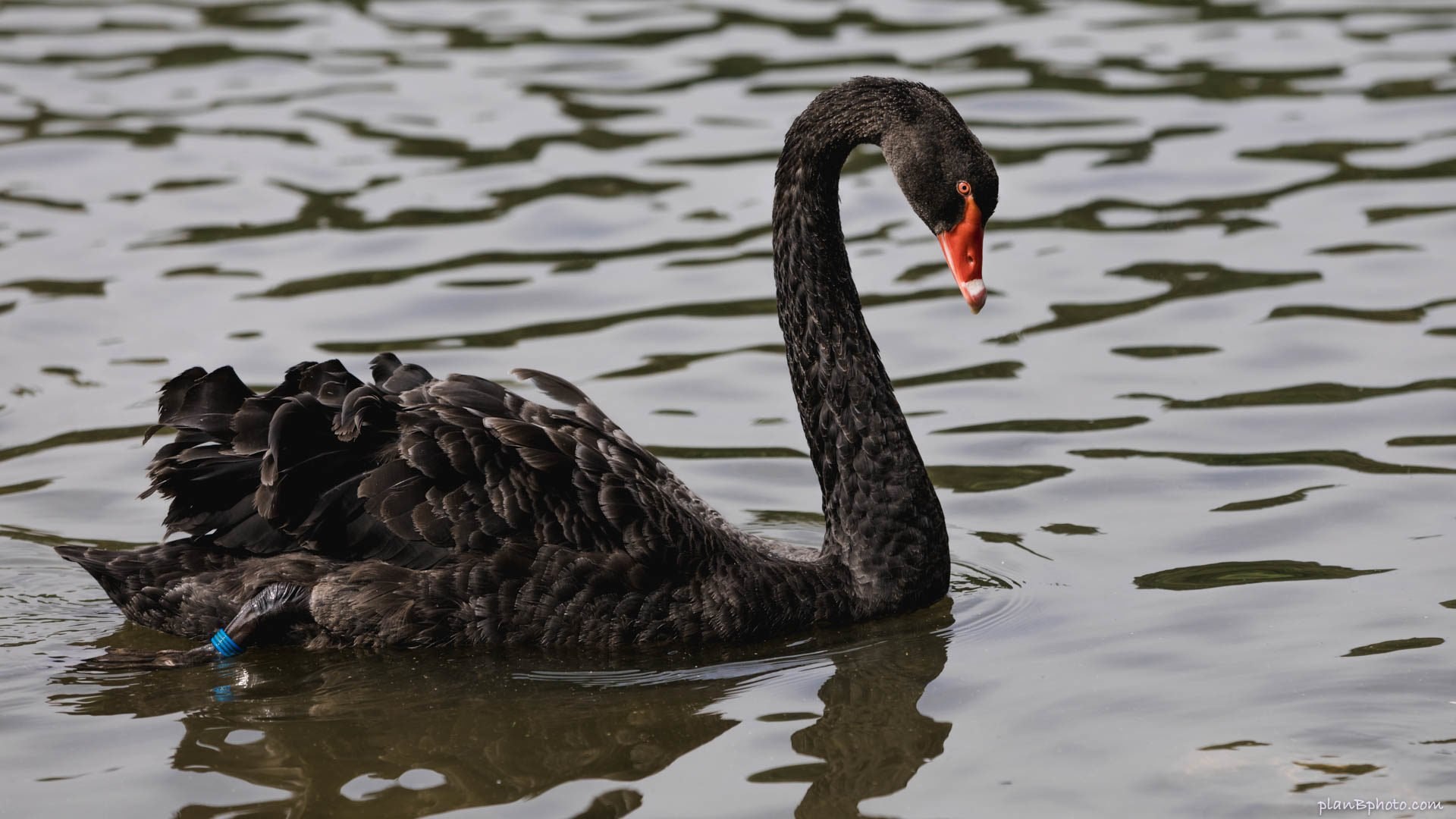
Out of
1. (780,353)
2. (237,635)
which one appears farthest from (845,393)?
(780,353)

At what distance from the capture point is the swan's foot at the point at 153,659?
6.42 metres

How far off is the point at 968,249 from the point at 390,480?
2.09m

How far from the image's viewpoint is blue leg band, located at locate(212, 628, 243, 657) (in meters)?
6.48

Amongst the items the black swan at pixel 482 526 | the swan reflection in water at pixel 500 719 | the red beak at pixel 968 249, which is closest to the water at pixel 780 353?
the swan reflection in water at pixel 500 719

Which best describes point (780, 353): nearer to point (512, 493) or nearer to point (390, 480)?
point (512, 493)

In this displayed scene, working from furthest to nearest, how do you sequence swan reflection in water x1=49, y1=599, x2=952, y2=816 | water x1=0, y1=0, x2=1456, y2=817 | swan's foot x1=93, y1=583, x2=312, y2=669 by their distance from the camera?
swan's foot x1=93, y1=583, x2=312, y2=669, water x1=0, y1=0, x2=1456, y2=817, swan reflection in water x1=49, y1=599, x2=952, y2=816

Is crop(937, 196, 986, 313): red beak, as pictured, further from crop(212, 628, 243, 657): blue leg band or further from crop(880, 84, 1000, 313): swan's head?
crop(212, 628, 243, 657): blue leg band

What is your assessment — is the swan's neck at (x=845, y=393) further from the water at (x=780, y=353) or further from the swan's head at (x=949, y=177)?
the water at (x=780, y=353)

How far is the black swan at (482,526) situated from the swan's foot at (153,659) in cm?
1

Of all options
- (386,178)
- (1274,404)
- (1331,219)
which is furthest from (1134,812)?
(386,178)

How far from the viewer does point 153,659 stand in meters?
6.46

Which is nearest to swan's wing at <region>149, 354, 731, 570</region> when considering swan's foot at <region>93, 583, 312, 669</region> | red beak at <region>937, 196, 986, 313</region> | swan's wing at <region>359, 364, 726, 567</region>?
swan's wing at <region>359, 364, 726, 567</region>

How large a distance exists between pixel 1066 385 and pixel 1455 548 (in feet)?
7.52

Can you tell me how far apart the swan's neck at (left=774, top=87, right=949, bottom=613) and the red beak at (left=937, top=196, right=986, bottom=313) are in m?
0.37
